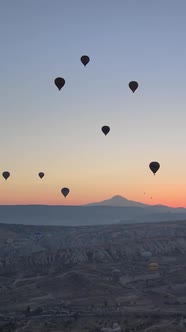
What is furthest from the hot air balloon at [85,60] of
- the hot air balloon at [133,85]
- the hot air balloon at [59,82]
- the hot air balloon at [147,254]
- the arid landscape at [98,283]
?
the hot air balloon at [147,254]

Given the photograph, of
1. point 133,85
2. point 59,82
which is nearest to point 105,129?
point 133,85

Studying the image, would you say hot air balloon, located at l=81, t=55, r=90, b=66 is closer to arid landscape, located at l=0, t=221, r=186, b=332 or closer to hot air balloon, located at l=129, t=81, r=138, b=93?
hot air balloon, located at l=129, t=81, r=138, b=93

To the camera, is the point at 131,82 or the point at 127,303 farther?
the point at 127,303

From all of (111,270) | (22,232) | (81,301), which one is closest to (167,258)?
(111,270)

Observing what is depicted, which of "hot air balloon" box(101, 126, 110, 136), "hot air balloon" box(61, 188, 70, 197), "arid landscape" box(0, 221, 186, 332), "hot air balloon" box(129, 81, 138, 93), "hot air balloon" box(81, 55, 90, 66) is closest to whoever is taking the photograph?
"hot air balloon" box(81, 55, 90, 66)

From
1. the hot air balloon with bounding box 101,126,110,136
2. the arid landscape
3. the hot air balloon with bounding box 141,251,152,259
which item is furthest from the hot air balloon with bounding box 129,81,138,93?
the hot air balloon with bounding box 141,251,152,259

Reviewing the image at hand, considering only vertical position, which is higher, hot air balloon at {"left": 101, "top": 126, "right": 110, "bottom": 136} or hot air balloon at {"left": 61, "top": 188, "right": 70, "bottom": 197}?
hot air balloon at {"left": 101, "top": 126, "right": 110, "bottom": 136}

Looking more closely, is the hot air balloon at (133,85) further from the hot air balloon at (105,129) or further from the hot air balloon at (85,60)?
the hot air balloon at (105,129)

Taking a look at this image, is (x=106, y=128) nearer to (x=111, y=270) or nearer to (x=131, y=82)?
(x=131, y=82)
